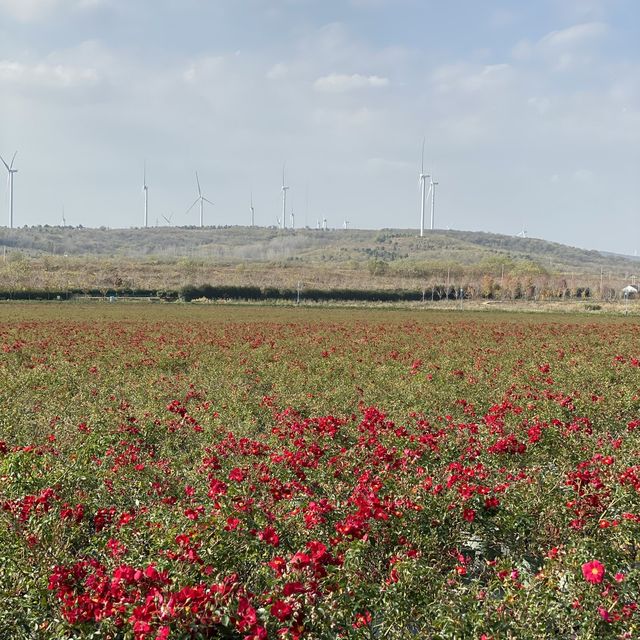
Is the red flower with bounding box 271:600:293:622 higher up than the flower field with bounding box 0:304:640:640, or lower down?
higher up

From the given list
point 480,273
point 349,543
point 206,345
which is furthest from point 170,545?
point 480,273

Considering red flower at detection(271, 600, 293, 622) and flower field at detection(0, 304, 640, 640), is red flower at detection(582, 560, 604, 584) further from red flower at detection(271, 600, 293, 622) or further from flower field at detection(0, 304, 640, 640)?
red flower at detection(271, 600, 293, 622)

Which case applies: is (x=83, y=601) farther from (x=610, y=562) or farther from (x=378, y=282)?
(x=378, y=282)

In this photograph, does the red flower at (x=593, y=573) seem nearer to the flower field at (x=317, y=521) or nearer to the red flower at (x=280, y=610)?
the flower field at (x=317, y=521)

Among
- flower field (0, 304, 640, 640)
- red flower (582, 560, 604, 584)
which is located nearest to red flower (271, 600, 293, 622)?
flower field (0, 304, 640, 640)

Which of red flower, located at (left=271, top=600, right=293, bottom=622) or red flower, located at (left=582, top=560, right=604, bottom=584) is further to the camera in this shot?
red flower, located at (left=582, top=560, right=604, bottom=584)

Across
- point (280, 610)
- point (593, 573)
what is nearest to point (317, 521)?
point (280, 610)

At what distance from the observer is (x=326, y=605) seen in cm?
461

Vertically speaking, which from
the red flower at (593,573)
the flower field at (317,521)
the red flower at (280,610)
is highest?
the red flower at (593,573)

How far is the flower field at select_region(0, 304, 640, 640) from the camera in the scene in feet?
14.7

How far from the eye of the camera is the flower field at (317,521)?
449 centimetres

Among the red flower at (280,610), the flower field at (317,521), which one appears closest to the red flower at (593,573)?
the flower field at (317,521)

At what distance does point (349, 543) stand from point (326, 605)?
3.34 ft

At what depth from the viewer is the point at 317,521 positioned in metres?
→ 5.92
